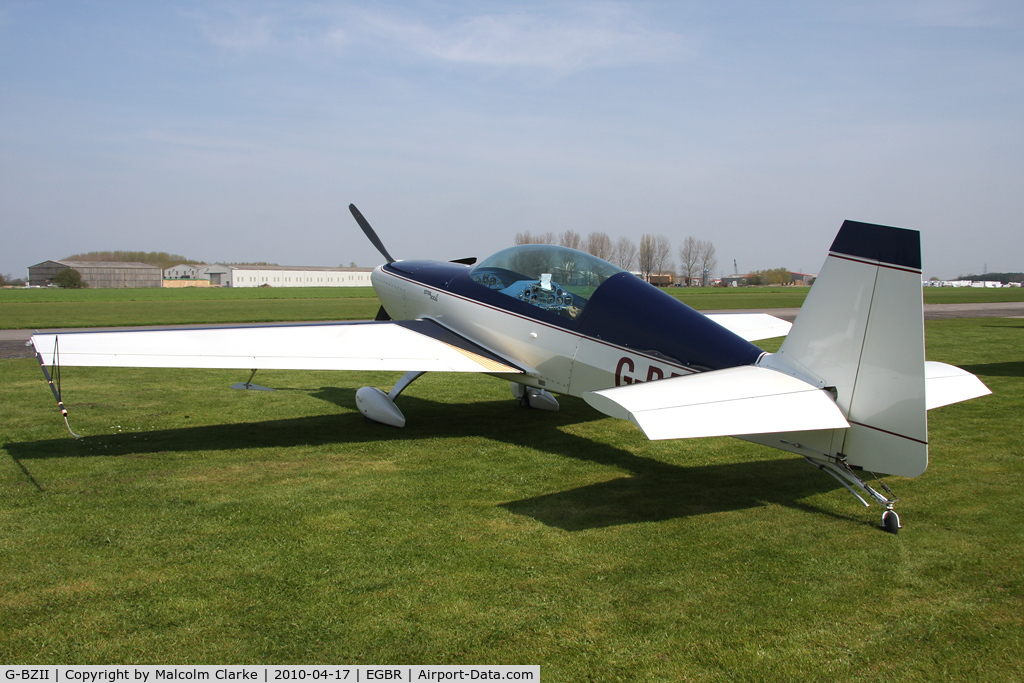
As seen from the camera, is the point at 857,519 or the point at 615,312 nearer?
the point at 857,519

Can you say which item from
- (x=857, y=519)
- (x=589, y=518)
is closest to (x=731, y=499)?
(x=857, y=519)

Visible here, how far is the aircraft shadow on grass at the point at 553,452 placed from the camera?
4891mm

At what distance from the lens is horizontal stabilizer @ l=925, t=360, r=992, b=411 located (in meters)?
4.68

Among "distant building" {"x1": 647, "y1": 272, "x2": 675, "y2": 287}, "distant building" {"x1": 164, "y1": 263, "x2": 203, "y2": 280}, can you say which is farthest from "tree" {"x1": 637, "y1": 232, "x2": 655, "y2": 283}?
Result: "distant building" {"x1": 164, "y1": 263, "x2": 203, "y2": 280}

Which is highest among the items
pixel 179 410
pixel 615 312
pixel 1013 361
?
pixel 615 312

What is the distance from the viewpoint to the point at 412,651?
9.71 feet

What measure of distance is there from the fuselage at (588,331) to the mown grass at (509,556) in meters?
0.85

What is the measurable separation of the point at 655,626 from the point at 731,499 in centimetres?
213

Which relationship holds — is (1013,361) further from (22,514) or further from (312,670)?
(22,514)

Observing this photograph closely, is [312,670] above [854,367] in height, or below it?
below

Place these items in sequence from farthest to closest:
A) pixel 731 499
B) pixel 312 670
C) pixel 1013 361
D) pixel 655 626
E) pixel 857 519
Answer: pixel 1013 361 < pixel 731 499 < pixel 857 519 < pixel 655 626 < pixel 312 670

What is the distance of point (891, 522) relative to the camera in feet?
14.2

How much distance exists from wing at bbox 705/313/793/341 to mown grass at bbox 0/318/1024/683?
245cm

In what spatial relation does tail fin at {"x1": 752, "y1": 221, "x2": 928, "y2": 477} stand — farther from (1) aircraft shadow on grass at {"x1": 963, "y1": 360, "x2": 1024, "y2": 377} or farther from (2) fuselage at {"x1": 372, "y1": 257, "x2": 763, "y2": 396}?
(1) aircraft shadow on grass at {"x1": 963, "y1": 360, "x2": 1024, "y2": 377}
